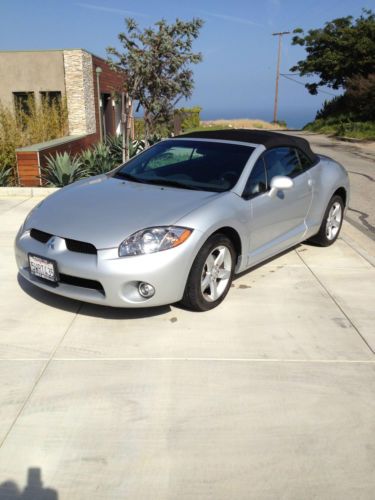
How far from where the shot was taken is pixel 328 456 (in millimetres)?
2604

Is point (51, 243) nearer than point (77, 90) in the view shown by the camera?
Yes

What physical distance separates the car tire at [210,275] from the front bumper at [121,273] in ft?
0.35

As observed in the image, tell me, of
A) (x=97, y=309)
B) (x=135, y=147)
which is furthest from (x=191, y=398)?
(x=135, y=147)

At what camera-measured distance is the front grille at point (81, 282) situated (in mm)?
3873

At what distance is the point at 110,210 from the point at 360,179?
10.2 metres

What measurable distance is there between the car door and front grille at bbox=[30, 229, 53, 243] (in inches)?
72.5

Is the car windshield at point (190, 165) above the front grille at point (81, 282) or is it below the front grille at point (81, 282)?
above

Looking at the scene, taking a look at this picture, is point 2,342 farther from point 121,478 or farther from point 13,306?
point 121,478

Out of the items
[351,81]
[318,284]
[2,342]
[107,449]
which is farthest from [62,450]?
[351,81]

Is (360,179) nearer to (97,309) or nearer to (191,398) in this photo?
(97,309)

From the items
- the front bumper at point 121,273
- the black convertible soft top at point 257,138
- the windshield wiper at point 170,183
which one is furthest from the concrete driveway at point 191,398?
the black convertible soft top at point 257,138

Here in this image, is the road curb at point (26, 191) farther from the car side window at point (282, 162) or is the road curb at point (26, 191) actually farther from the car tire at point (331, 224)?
the car tire at point (331, 224)

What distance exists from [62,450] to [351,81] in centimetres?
3533

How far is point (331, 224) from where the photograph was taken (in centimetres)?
627
